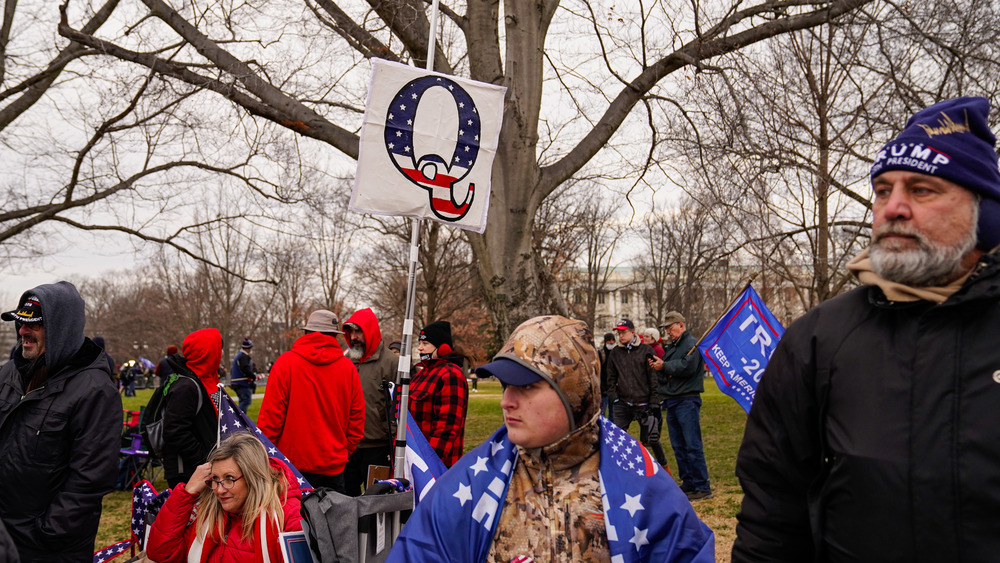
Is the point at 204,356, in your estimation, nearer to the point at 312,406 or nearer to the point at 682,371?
the point at 312,406

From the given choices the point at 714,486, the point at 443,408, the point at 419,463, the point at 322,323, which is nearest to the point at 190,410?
the point at 322,323

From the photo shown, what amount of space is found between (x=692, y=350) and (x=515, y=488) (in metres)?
6.32

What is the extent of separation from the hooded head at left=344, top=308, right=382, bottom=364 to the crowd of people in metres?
2.60

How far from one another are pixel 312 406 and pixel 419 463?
1416 mm

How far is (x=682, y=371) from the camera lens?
342 inches

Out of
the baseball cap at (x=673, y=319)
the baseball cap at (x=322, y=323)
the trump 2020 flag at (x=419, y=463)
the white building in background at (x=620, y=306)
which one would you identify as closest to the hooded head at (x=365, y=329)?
the baseball cap at (x=322, y=323)

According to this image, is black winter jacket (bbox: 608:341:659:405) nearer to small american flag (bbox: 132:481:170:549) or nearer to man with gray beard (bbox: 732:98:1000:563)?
small american flag (bbox: 132:481:170:549)

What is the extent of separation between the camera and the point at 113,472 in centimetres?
384

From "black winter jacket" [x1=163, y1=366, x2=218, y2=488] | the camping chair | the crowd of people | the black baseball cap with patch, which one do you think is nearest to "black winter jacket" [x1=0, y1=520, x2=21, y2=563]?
the crowd of people

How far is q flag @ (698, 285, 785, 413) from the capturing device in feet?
22.8

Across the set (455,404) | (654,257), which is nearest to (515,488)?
(455,404)

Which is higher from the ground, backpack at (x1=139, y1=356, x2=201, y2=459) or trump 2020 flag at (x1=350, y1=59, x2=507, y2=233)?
trump 2020 flag at (x1=350, y1=59, x2=507, y2=233)

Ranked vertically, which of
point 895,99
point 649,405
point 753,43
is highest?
point 753,43

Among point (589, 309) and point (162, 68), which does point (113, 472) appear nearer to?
point (162, 68)
